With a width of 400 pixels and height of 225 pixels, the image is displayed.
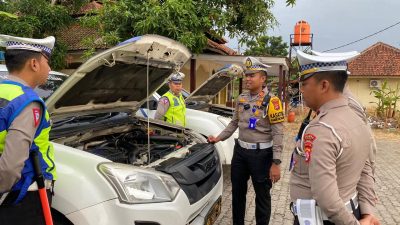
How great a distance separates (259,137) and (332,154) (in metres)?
1.92

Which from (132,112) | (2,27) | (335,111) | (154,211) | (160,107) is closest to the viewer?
(335,111)

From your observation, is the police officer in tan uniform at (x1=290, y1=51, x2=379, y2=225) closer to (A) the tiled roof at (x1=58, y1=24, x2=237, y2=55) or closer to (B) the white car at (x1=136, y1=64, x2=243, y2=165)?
(B) the white car at (x1=136, y1=64, x2=243, y2=165)

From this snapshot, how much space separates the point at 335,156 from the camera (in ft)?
5.74

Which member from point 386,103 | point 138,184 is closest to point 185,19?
point 138,184

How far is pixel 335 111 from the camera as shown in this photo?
6.04 feet

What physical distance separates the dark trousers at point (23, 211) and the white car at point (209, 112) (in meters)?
3.52

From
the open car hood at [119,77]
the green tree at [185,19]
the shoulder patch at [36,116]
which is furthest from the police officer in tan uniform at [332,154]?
the green tree at [185,19]

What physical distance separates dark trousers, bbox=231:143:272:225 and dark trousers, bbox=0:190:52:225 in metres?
2.14

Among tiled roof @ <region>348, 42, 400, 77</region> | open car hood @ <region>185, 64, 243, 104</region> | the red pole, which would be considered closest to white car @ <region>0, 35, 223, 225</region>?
the red pole

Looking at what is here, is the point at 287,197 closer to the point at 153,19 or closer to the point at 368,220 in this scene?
the point at 368,220

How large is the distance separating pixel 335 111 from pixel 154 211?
1.26 metres

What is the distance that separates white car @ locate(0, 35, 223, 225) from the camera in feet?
7.52

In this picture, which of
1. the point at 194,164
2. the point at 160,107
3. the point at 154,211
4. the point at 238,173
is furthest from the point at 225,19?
the point at 154,211

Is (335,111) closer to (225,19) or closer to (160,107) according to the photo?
(160,107)
